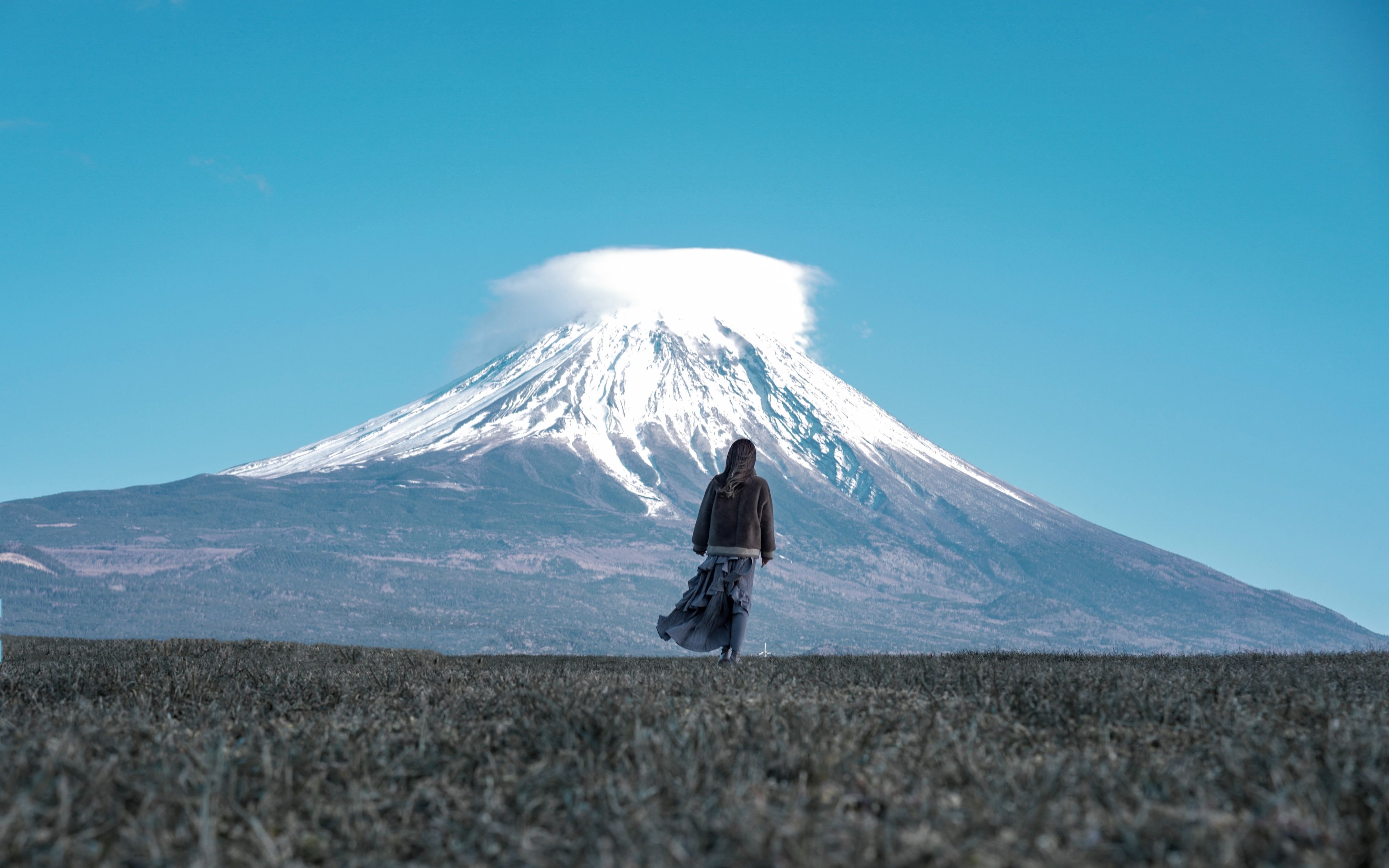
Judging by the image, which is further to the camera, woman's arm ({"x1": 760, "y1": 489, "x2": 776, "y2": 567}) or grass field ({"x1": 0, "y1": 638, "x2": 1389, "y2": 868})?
woman's arm ({"x1": 760, "y1": 489, "x2": 776, "y2": 567})

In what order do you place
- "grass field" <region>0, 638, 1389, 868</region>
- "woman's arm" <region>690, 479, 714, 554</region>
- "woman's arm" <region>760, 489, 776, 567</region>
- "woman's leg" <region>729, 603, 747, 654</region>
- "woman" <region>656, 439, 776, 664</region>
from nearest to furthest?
"grass field" <region>0, 638, 1389, 868</region> → "woman's leg" <region>729, 603, 747, 654</region> → "woman" <region>656, 439, 776, 664</region> → "woman's arm" <region>760, 489, 776, 567</region> → "woman's arm" <region>690, 479, 714, 554</region>

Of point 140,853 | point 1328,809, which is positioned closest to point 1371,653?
point 1328,809

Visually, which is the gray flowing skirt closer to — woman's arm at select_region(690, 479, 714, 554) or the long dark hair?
woman's arm at select_region(690, 479, 714, 554)

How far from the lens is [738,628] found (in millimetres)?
13156

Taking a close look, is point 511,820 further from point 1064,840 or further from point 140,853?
point 1064,840

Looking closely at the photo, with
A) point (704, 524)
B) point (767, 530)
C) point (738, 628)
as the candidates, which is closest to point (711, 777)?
point (738, 628)

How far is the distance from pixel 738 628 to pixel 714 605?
18.4 inches

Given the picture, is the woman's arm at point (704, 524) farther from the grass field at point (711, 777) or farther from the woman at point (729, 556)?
the grass field at point (711, 777)

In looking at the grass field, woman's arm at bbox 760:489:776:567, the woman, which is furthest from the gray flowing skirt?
the grass field

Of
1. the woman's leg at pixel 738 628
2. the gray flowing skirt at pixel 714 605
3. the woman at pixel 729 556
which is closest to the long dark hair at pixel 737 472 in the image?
the woman at pixel 729 556

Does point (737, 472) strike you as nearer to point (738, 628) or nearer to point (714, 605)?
point (714, 605)

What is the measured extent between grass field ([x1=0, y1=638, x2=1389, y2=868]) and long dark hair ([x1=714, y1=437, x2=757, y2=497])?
6.01 metres

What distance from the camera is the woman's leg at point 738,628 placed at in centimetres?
1312

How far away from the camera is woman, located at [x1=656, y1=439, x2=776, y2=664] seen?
13266 millimetres
